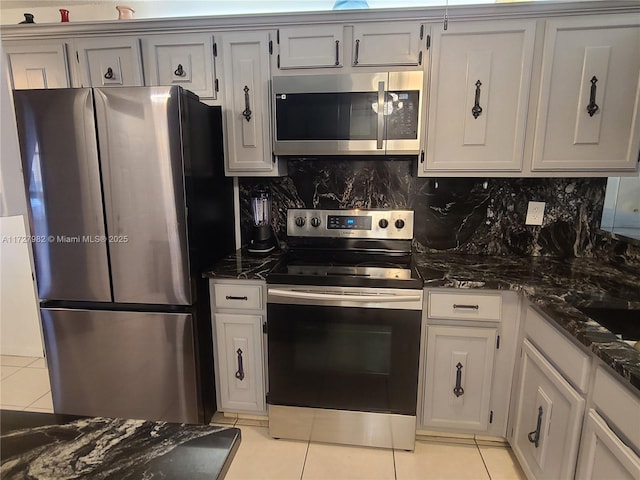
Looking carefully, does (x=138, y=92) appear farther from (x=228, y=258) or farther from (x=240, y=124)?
(x=228, y=258)

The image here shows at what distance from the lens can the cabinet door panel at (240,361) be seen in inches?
75.0

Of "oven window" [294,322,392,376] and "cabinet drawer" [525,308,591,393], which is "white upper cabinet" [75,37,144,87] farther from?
"cabinet drawer" [525,308,591,393]

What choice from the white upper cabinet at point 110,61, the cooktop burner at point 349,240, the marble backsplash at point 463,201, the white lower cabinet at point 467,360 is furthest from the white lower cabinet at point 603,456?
the white upper cabinet at point 110,61

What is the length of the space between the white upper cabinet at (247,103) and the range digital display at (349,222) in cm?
45

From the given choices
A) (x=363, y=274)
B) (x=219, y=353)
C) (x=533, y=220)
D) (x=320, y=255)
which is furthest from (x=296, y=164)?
(x=533, y=220)

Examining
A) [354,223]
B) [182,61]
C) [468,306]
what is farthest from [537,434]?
[182,61]

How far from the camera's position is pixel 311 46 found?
1.87 metres

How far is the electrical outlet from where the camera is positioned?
211 centimetres

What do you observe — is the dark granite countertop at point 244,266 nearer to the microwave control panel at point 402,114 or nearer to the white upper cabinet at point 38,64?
the microwave control panel at point 402,114

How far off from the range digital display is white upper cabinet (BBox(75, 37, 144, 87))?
1.32 metres

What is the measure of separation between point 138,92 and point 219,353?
4.42ft

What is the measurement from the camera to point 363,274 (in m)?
1.77

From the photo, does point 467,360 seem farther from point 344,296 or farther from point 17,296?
point 17,296

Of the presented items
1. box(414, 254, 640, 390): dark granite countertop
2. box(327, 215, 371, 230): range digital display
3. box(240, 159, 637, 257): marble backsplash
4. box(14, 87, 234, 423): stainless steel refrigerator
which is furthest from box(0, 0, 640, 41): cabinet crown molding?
box(414, 254, 640, 390): dark granite countertop
